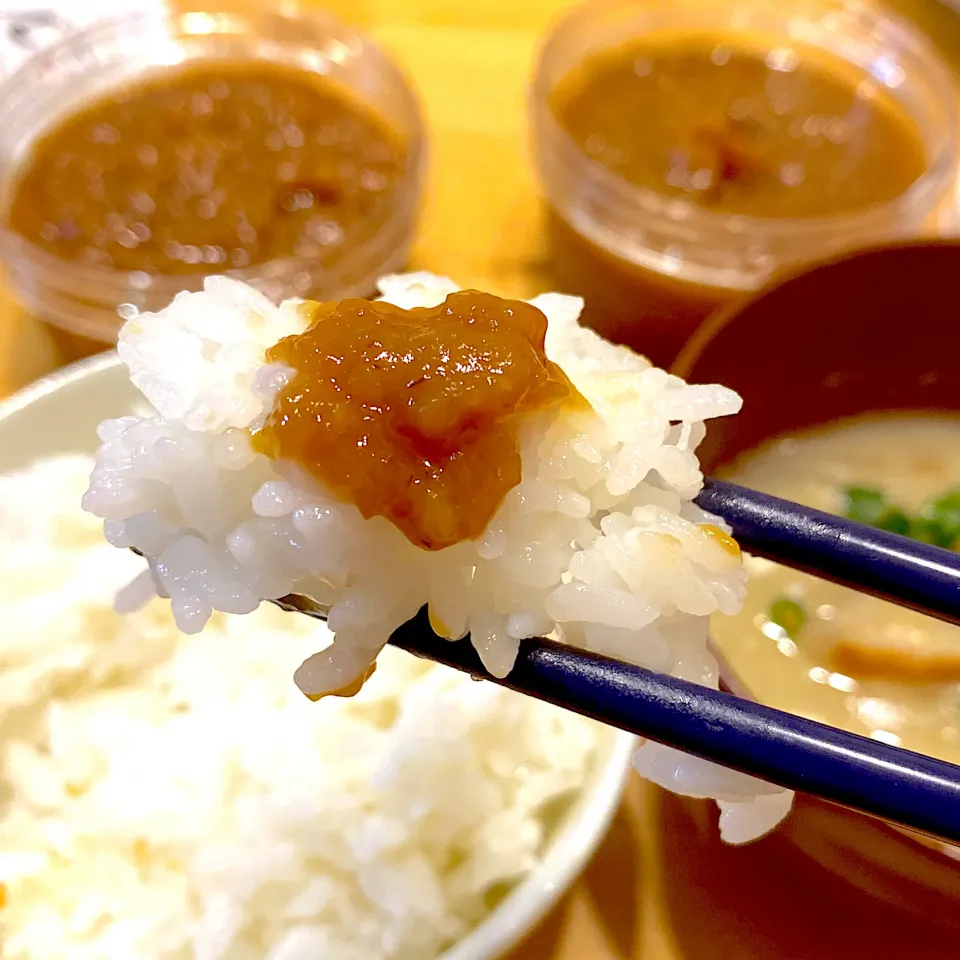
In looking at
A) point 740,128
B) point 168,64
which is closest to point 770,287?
point 740,128

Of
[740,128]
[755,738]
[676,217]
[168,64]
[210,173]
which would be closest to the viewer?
[755,738]

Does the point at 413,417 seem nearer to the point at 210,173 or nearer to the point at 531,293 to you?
the point at 531,293

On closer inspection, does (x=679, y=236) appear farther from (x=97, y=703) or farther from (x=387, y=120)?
(x=97, y=703)

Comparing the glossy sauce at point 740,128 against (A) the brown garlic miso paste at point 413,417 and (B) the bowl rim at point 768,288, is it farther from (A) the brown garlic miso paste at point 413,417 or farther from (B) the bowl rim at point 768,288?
(A) the brown garlic miso paste at point 413,417

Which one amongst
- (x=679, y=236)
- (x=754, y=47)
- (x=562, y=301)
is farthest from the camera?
(x=754, y=47)

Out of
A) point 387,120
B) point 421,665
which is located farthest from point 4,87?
point 421,665

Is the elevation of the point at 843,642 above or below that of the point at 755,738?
below
